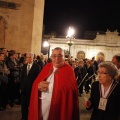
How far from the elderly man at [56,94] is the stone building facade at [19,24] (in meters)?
11.9

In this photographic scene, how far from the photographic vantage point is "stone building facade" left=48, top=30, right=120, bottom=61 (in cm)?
6022

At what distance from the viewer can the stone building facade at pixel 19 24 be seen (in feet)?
51.4

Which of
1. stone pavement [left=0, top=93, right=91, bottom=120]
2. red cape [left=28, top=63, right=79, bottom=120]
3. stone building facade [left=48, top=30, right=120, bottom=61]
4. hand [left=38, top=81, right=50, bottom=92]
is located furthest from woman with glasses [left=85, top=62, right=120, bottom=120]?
stone building facade [left=48, top=30, right=120, bottom=61]

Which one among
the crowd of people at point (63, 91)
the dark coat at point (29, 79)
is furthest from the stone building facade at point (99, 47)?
the crowd of people at point (63, 91)

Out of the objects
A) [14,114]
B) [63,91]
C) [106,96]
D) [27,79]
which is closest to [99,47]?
[14,114]

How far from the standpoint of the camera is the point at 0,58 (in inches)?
291

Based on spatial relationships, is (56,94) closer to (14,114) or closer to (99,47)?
(14,114)

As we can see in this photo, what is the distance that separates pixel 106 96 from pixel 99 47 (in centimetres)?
5912

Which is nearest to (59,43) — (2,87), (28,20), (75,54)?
(75,54)

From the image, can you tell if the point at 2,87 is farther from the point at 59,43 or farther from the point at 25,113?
the point at 59,43

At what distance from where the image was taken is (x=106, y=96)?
133 inches

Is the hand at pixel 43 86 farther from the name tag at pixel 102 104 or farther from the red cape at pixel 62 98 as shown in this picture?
the name tag at pixel 102 104

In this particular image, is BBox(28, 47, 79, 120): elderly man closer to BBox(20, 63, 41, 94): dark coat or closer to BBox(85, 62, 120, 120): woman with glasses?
BBox(85, 62, 120, 120): woman with glasses

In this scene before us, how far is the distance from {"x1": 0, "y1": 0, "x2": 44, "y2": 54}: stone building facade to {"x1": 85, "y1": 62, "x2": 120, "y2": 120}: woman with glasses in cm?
1304
